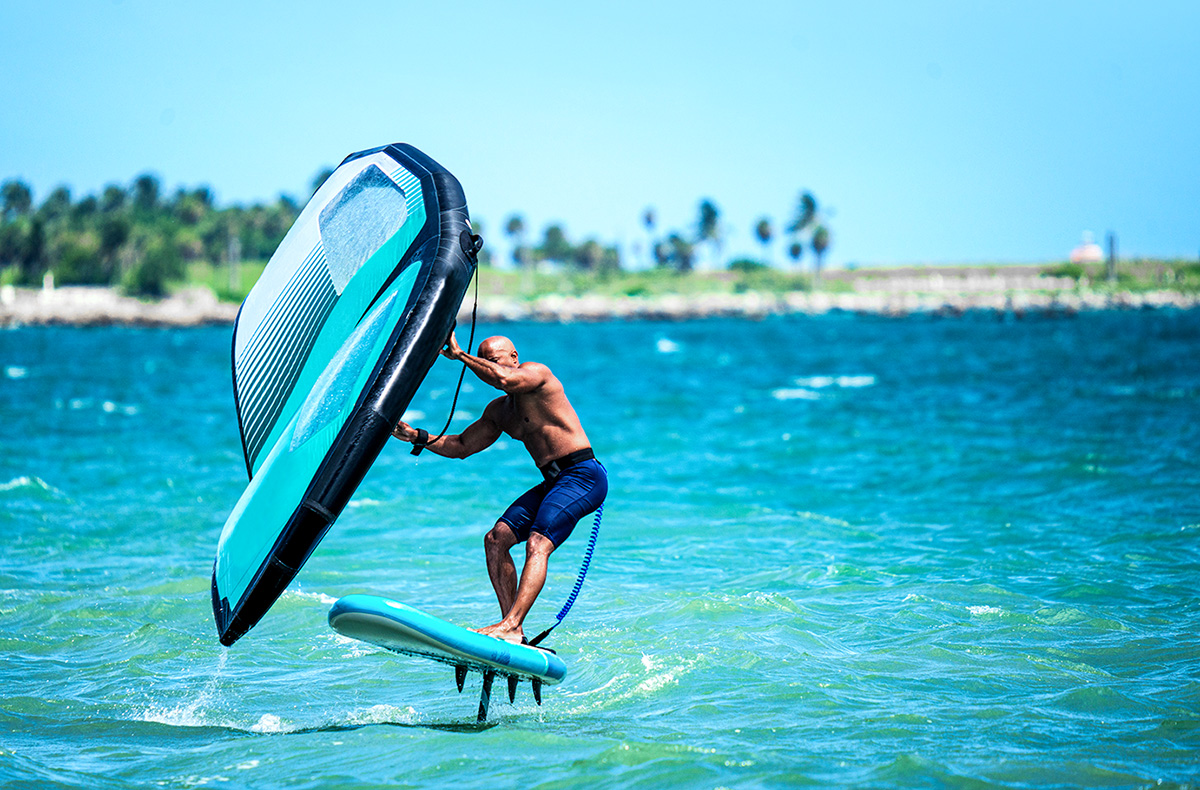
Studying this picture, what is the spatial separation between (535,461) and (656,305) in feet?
406

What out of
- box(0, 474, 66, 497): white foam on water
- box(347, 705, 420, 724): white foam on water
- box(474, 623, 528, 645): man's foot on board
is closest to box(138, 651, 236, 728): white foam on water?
box(347, 705, 420, 724): white foam on water

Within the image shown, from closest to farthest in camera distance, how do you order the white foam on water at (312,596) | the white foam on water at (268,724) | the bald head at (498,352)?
the bald head at (498,352)
the white foam on water at (268,724)
the white foam on water at (312,596)

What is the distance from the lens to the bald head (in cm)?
575

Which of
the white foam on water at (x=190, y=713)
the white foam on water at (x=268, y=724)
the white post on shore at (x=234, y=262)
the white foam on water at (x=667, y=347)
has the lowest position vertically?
the white foam on water at (x=667, y=347)

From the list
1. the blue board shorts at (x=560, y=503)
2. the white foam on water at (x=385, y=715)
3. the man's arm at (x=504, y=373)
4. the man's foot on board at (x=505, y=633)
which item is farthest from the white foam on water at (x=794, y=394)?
the man's foot on board at (x=505, y=633)

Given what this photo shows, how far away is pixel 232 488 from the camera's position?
1556 centimetres

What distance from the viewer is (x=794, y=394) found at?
32.8m

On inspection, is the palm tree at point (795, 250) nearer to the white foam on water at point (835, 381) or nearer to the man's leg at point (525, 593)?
the white foam on water at point (835, 381)

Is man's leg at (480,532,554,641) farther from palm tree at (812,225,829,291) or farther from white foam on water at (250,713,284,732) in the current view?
palm tree at (812,225,829,291)

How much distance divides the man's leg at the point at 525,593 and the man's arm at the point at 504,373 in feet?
2.62

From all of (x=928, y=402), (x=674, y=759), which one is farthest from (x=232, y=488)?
(x=928, y=402)

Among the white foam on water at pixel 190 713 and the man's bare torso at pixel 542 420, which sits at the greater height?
the man's bare torso at pixel 542 420

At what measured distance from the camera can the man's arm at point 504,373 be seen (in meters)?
5.64

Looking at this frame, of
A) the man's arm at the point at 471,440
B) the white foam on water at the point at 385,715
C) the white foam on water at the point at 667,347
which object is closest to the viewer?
the man's arm at the point at 471,440
